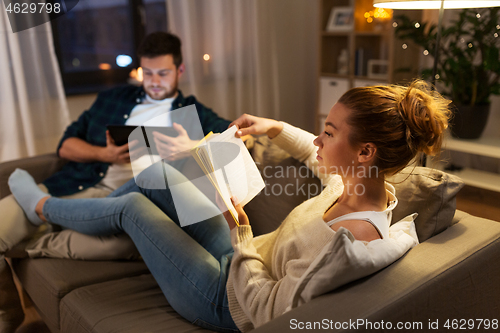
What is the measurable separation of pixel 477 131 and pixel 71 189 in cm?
242

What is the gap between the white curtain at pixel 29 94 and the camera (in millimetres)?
2410

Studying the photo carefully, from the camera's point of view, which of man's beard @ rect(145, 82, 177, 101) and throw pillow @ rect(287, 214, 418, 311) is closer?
throw pillow @ rect(287, 214, 418, 311)

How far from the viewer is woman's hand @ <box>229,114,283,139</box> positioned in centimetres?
128

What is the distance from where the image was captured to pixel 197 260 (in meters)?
1.17

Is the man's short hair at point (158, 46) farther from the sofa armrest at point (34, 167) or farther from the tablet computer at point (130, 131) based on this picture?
the sofa armrest at point (34, 167)

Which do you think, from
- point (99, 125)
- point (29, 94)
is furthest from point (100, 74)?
point (99, 125)

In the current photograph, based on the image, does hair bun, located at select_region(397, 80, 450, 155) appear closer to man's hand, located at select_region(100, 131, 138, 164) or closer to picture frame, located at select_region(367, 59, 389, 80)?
man's hand, located at select_region(100, 131, 138, 164)

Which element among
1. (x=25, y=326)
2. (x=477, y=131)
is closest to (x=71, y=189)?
(x=25, y=326)

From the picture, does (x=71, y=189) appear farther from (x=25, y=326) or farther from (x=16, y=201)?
(x=25, y=326)

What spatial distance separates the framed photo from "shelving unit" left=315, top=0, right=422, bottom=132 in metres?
0.04

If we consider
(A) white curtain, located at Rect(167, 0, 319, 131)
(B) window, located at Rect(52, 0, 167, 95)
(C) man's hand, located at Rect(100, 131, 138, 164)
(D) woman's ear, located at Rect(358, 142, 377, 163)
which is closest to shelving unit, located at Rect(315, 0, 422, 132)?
(A) white curtain, located at Rect(167, 0, 319, 131)

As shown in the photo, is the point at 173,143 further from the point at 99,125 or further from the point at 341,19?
the point at 341,19

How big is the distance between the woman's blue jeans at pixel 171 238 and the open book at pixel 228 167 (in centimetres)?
22

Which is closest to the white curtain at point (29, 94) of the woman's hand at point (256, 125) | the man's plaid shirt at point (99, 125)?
the man's plaid shirt at point (99, 125)
